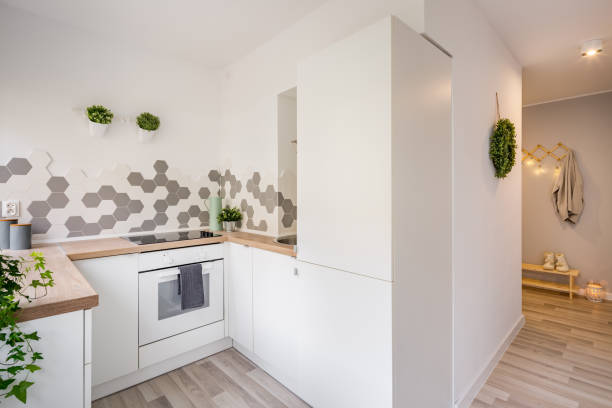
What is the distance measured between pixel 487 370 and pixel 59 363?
2.49 metres

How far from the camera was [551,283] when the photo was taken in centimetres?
417

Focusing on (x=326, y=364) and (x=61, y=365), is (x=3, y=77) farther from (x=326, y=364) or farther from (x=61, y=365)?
(x=326, y=364)

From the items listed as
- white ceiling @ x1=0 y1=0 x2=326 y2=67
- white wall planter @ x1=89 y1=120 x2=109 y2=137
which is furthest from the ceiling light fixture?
white wall planter @ x1=89 y1=120 x2=109 y2=137

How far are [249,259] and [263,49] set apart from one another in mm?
1791

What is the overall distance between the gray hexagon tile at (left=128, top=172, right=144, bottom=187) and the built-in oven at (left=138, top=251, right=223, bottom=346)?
0.85m

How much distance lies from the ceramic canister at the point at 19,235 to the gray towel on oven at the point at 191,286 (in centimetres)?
94

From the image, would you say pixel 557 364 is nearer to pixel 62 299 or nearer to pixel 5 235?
pixel 62 299

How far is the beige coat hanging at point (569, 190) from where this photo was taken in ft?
12.9

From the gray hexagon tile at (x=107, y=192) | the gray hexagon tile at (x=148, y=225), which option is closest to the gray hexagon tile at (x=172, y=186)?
the gray hexagon tile at (x=148, y=225)

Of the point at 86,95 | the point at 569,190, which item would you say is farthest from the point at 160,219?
the point at 569,190

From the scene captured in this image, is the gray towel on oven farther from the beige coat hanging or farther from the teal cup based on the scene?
the beige coat hanging

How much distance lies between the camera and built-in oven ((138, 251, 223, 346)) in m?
2.07

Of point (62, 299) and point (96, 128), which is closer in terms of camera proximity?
point (62, 299)

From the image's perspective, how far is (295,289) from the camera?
73.1 inches
